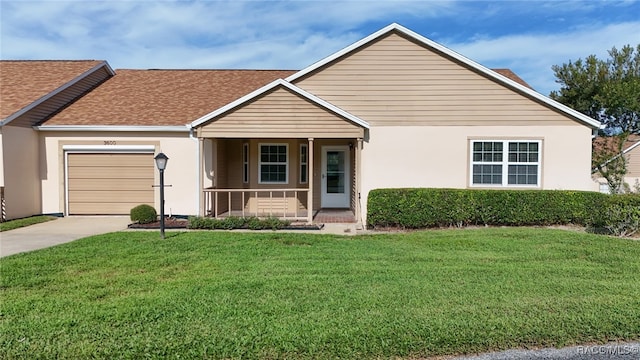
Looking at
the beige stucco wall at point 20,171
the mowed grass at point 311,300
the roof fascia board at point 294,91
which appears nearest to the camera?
the mowed grass at point 311,300

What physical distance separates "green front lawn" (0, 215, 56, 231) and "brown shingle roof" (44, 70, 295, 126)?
2.89 meters

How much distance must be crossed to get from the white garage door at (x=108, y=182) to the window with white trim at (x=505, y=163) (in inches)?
390

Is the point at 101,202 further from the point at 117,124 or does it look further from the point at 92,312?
the point at 92,312

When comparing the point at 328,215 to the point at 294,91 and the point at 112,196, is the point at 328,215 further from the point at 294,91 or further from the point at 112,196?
the point at 112,196

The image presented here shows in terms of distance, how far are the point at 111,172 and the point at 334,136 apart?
23.7 feet

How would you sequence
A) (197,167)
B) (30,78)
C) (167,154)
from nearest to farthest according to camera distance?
(197,167), (167,154), (30,78)

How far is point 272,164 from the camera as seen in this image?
46.1 feet

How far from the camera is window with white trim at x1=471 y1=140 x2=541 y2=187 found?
1198cm

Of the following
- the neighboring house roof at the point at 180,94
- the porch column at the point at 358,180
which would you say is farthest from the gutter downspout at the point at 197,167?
the porch column at the point at 358,180

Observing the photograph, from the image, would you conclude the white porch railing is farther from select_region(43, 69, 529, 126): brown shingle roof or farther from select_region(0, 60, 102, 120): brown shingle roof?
select_region(0, 60, 102, 120): brown shingle roof

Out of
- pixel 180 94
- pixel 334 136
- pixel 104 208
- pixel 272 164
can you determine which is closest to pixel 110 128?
pixel 104 208

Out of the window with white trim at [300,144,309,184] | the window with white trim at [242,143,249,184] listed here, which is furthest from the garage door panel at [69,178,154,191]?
the window with white trim at [300,144,309,184]

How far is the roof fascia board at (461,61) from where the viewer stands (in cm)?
1173

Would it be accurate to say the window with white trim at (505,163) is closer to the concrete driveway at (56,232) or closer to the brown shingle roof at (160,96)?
the brown shingle roof at (160,96)
